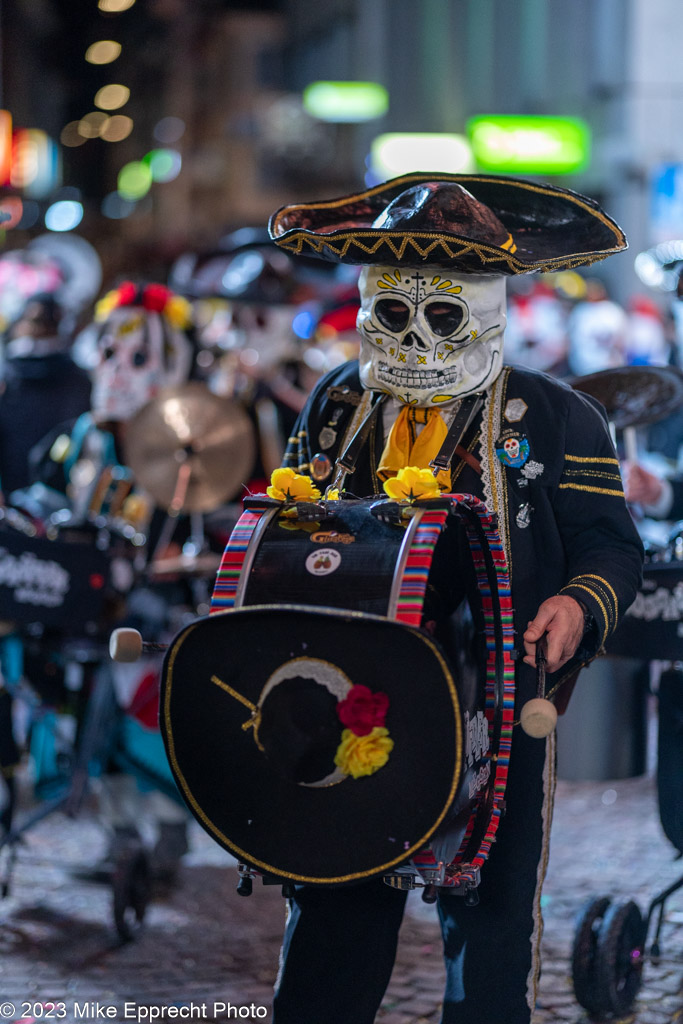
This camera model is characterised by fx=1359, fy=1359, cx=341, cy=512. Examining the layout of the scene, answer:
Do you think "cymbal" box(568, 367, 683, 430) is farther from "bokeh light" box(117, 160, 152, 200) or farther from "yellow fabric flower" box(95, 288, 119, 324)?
"bokeh light" box(117, 160, 152, 200)

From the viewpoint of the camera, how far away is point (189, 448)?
543 centimetres

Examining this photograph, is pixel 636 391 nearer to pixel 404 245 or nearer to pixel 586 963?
pixel 404 245

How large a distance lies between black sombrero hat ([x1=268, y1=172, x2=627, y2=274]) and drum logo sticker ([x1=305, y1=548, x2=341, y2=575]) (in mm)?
770

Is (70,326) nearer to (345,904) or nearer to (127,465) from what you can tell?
(127,465)

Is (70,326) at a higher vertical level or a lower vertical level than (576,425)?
higher

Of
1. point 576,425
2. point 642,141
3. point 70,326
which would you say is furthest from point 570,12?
point 576,425

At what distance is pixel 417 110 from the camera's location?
85.1 feet

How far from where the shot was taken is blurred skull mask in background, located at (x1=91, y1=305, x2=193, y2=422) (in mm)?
6090

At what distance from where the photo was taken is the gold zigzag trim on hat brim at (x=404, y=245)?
2891 mm

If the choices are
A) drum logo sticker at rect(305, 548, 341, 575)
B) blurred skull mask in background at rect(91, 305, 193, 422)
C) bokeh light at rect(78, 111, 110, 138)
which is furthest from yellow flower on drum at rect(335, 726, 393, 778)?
bokeh light at rect(78, 111, 110, 138)

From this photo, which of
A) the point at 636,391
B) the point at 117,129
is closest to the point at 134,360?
the point at 636,391

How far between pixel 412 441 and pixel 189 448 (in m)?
2.44

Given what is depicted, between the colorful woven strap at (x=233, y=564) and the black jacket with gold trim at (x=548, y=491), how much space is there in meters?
0.53

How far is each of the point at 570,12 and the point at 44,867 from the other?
18980 millimetres
